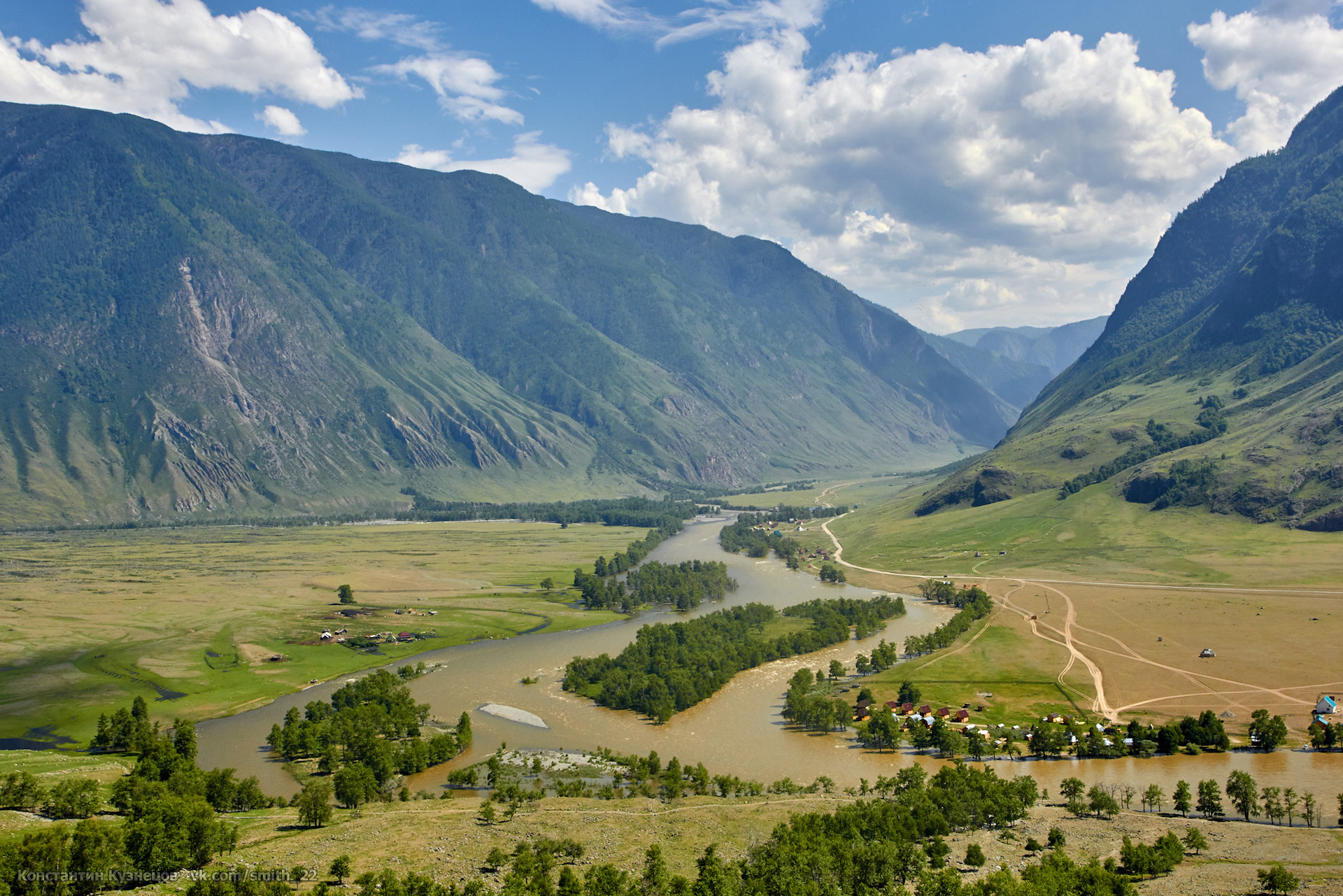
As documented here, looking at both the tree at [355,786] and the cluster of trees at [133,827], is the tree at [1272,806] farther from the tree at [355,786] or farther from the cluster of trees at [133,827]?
the cluster of trees at [133,827]

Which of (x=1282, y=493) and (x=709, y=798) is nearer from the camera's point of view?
(x=709, y=798)

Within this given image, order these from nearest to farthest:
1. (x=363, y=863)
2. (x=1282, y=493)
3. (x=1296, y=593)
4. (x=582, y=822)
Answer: (x=363, y=863), (x=582, y=822), (x=1296, y=593), (x=1282, y=493)

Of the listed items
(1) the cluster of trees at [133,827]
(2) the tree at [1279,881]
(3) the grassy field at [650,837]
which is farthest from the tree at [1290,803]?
(1) the cluster of trees at [133,827]

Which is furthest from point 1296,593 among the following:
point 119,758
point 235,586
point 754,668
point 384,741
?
point 235,586

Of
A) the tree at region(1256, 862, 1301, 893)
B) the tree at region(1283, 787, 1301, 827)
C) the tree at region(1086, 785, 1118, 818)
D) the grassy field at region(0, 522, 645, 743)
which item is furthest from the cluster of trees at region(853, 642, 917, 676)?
the tree at region(1256, 862, 1301, 893)

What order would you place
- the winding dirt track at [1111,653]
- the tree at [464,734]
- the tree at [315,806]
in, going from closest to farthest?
the tree at [315,806]
the tree at [464,734]
the winding dirt track at [1111,653]

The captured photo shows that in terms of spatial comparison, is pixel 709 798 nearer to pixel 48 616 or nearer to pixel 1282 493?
pixel 48 616
